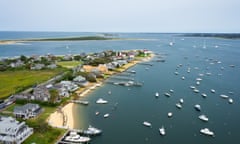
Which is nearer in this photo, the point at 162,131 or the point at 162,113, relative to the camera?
the point at 162,131

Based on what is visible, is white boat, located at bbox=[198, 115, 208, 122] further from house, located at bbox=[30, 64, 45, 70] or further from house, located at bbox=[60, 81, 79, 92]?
house, located at bbox=[30, 64, 45, 70]

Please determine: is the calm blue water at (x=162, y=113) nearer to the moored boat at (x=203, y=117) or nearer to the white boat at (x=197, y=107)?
the white boat at (x=197, y=107)

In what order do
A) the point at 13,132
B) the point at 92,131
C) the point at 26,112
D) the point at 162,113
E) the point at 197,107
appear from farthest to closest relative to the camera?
the point at 197,107, the point at 162,113, the point at 26,112, the point at 92,131, the point at 13,132

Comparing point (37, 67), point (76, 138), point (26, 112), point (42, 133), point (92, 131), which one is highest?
point (37, 67)

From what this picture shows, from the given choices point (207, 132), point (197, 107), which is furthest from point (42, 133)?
point (197, 107)

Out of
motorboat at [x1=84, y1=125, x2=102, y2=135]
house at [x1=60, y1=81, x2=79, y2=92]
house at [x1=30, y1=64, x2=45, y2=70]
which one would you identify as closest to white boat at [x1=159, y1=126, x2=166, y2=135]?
motorboat at [x1=84, y1=125, x2=102, y2=135]

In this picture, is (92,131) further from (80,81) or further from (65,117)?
(80,81)

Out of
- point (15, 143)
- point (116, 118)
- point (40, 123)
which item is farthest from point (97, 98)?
point (15, 143)
